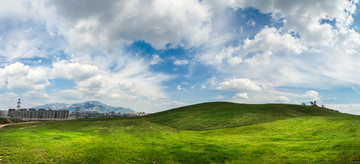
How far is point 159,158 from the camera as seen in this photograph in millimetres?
26578

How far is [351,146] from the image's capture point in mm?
25266

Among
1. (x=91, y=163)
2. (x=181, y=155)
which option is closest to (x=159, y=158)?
(x=181, y=155)

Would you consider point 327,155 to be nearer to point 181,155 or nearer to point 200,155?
point 200,155

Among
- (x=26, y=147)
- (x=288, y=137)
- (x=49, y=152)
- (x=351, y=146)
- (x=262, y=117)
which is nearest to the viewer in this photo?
(x=351, y=146)

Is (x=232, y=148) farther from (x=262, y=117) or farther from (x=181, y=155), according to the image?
(x=262, y=117)

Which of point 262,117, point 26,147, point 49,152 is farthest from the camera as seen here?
point 262,117

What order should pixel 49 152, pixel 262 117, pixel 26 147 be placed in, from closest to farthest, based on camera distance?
1. pixel 49 152
2. pixel 26 147
3. pixel 262 117

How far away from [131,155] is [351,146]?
32390 millimetres

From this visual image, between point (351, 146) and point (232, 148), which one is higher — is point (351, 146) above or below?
above

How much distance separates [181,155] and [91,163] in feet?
42.3

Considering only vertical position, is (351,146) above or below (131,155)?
above

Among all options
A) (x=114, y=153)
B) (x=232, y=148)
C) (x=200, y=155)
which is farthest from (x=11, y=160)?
(x=232, y=148)

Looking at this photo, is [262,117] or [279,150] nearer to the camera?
[279,150]

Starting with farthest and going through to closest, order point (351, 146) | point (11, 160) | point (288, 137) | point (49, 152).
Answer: point (288, 137) < point (49, 152) < point (351, 146) < point (11, 160)
